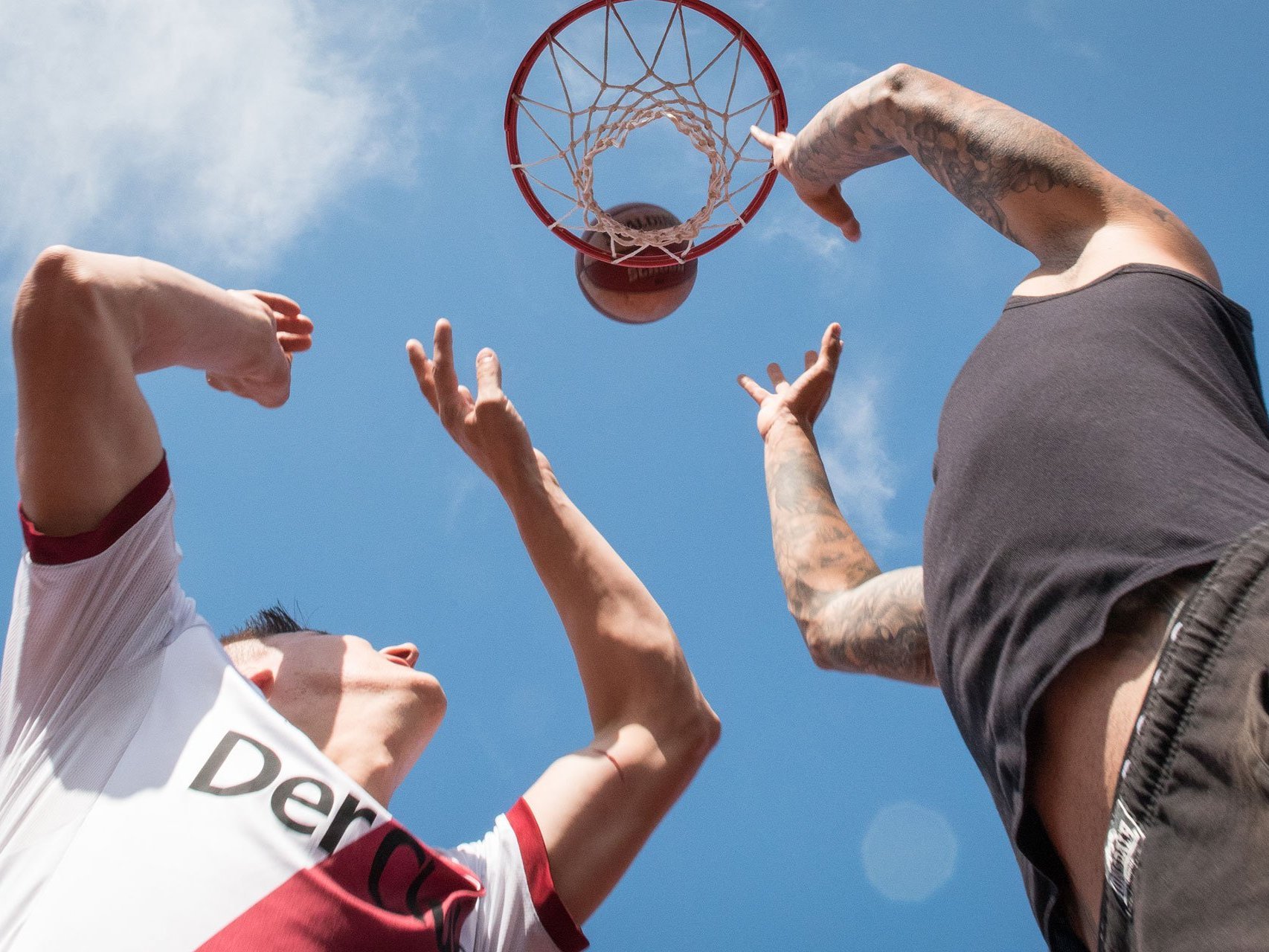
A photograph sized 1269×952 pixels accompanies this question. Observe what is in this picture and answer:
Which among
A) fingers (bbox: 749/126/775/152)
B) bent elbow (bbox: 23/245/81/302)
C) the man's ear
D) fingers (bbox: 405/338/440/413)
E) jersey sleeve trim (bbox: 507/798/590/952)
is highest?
fingers (bbox: 749/126/775/152)

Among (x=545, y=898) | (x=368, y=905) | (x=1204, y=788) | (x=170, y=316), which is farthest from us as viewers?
(x=170, y=316)

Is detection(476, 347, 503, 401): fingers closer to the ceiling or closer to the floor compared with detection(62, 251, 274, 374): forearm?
closer to the floor

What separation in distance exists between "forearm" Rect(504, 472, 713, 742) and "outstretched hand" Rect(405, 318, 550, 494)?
97 millimetres

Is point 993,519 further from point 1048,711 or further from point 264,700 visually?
point 264,700

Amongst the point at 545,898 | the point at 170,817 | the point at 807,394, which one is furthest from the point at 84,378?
the point at 807,394

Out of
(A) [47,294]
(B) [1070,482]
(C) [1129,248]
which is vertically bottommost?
(B) [1070,482]

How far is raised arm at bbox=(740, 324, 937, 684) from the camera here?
95.5 inches

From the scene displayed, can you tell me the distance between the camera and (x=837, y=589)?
8.79ft

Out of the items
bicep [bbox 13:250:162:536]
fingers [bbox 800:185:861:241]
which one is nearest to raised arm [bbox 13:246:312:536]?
bicep [bbox 13:250:162:536]

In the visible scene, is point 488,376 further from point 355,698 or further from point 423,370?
point 355,698

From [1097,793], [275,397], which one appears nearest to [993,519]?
[1097,793]

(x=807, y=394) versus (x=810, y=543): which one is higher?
(x=807, y=394)

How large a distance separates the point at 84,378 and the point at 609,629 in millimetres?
1255

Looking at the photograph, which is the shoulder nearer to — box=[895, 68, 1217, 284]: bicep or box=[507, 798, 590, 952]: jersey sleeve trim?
box=[895, 68, 1217, 284]: bicep
